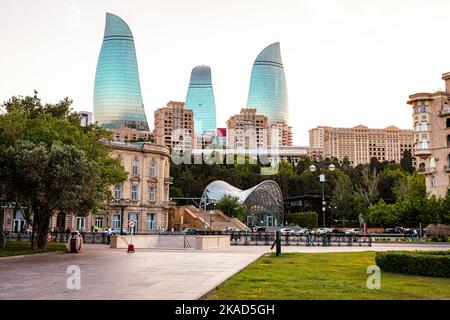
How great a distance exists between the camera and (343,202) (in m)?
98.9

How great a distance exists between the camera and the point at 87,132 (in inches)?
1700

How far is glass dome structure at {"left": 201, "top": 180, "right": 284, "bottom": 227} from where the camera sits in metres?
97.2

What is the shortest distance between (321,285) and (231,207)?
7394 cm

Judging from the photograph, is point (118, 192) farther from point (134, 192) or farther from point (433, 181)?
point (433, 181)

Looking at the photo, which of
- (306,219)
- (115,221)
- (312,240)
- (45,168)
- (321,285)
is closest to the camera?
(321,285)

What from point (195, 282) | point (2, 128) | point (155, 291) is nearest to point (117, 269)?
point (195, 282)

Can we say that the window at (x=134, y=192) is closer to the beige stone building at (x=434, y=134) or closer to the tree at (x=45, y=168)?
the tree at (x=45, y=168)

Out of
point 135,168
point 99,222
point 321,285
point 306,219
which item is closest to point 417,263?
point 321,285

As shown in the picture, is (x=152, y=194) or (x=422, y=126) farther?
(x=152, y=194)

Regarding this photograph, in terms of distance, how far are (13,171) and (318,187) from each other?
97.0 metres

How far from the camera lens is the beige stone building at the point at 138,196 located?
75.8 meters

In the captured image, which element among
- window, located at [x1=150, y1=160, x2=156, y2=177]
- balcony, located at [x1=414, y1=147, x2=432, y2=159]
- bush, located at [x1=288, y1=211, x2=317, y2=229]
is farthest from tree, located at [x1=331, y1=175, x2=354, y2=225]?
window, located at [x1=150, y1=160, x2=156, y2=177]

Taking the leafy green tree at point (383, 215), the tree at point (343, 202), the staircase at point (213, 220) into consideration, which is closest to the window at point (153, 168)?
the staircase at point (213, 220)
